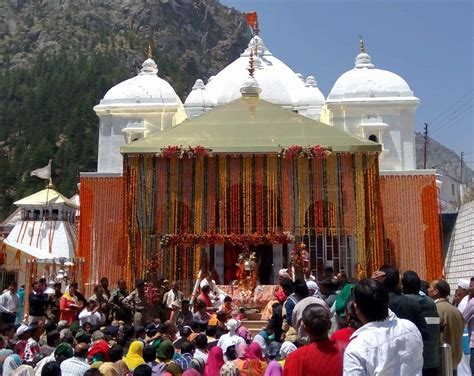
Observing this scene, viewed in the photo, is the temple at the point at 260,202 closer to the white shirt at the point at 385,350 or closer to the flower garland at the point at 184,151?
the flower garland at the point at 184,151

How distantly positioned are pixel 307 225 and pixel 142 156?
5.10 meters

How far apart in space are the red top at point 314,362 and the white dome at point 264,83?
22.1m

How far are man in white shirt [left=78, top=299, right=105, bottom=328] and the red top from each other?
767 centimetres

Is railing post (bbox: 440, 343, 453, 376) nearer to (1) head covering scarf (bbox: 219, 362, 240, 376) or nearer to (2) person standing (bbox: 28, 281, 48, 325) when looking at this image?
(1) head covering scarf (bbox: 219, 362, 240, 376)

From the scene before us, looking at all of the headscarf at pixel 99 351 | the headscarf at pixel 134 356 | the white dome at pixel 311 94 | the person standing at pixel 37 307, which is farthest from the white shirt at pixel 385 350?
the white dome at pixel 311 94

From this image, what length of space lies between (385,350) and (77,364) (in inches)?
149

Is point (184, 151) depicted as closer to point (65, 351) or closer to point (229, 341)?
point (229, 341)

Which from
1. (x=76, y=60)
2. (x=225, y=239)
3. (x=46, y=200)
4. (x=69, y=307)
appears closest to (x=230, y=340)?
(x=69, y=307)

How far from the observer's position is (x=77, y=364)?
22.2ft

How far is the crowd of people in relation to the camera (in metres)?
4.11

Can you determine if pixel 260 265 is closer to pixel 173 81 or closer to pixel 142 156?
pixel 142 156

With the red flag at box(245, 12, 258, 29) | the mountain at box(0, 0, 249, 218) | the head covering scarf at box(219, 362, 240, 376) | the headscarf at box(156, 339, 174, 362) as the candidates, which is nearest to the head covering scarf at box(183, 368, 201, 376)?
Answer: the head covering scarf at box(219, 362, 240, 376)

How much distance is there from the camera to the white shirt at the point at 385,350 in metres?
3.94

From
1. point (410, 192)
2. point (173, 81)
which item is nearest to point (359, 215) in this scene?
point (410, 192)
